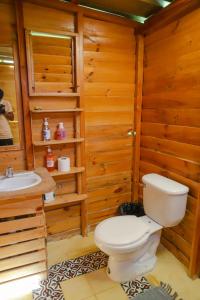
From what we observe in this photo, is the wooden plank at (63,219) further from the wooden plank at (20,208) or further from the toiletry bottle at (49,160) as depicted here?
the wooden plank at (20,208)

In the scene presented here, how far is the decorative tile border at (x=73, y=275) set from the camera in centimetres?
155

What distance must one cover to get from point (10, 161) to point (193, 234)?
1.65 m

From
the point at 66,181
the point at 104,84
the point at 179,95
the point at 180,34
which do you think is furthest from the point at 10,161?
the point at 180,34

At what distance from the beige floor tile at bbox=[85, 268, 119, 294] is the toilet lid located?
1.36 feet

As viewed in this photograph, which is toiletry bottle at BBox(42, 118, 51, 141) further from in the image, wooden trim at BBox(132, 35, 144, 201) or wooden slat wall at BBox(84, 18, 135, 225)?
wooden trim at BBox(132, 35, 144, 201)

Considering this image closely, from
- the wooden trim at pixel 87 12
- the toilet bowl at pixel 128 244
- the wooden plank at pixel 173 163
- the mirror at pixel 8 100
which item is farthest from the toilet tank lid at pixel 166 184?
the wooden trim at pixel 87 12

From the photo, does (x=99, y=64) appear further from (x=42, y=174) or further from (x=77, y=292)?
(x=77, y=292)

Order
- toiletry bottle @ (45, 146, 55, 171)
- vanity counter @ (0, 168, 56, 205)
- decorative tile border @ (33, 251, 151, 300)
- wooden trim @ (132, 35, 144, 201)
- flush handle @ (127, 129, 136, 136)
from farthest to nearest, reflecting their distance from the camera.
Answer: flush handle @ (127, 129, 136, 136), wooden trim @ (132, 35, 144, 201), toiletry bottle @ (45, 146, 55, 171), decorative tile border @ (33, 251, 151, 300), vanity counter @ (0, 168, 56, 205)

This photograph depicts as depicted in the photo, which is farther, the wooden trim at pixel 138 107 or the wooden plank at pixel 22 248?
the wooden trim at pixel 138 107

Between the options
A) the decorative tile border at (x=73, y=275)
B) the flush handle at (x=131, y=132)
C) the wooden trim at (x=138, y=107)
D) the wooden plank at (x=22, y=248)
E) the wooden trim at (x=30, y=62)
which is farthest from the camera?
the flush handle at (x=131, y=132)

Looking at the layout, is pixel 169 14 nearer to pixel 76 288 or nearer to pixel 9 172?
pixel 9 172

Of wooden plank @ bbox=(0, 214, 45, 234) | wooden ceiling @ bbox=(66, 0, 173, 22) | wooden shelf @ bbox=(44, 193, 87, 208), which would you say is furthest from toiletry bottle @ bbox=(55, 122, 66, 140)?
wooden ceiling @ bbox=(66, 0, 173, 22)

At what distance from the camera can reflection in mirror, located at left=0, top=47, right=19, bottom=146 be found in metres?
1.64

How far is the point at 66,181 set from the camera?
2080 millimetres
